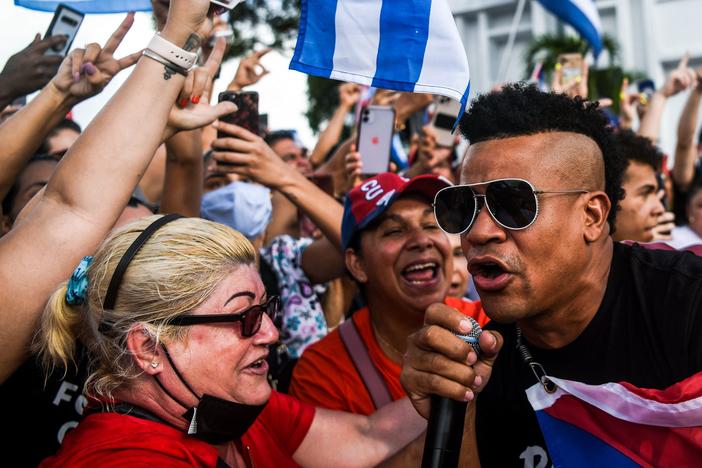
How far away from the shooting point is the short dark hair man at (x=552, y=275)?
2.18 meters

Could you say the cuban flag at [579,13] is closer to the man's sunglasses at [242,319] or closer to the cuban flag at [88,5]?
the cuban flag at [88,5]

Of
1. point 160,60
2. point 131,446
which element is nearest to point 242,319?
point 131,446

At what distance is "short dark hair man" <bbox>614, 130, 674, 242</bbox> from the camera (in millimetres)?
4332

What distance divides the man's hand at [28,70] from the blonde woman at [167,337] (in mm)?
1385

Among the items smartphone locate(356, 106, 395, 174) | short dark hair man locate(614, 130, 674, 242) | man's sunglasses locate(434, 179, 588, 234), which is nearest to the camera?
man's sunglasses locate(434, 179, 588, 234)

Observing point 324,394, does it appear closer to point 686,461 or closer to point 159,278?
point 159,278

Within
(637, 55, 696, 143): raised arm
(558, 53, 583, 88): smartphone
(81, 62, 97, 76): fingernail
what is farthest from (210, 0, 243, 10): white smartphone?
(637, 55, 696, 143): raised arm

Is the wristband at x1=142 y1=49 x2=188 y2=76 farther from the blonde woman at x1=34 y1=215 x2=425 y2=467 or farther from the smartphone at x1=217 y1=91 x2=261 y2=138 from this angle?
the smartphone at x1=217 y1=91 x2=261 y2=138

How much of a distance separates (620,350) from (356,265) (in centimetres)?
166

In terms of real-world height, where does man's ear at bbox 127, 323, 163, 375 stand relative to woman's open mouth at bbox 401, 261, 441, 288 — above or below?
above

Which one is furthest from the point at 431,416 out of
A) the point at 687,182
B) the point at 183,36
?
the point at 687,182

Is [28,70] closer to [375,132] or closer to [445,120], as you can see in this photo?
[375,132]

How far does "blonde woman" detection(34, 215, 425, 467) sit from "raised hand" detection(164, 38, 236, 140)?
50 cm

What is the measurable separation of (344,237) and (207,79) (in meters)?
1.17
